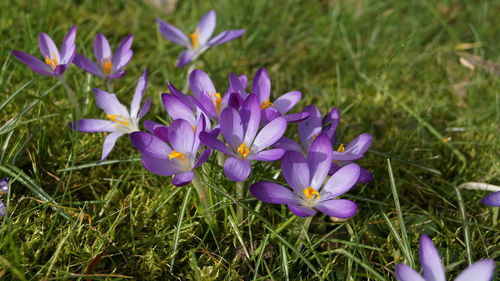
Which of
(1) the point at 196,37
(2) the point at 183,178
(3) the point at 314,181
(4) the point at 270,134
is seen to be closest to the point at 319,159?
(3) the point at 314,181

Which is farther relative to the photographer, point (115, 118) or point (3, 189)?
point (115, 118)

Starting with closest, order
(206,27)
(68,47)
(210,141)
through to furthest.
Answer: (210,141), (68,47), (206,27)

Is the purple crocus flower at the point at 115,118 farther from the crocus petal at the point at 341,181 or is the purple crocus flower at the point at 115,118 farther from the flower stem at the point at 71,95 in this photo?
the crocus petal at the point at 341,181

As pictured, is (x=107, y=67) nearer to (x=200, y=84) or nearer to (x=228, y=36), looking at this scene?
A: (x=200, y=84)

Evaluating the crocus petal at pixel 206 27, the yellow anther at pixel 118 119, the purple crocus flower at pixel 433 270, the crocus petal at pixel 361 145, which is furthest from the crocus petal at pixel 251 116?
the crocus petal at pixel 206 27

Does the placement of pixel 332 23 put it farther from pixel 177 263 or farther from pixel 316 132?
pixel 177 263

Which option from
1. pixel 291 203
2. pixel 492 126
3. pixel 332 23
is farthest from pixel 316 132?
pixel 332 23
